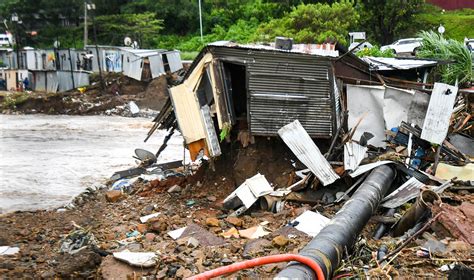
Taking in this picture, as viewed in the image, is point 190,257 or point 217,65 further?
point 217,65

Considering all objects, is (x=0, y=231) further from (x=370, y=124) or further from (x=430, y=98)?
(x=430, y=98)

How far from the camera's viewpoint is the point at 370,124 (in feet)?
28.9

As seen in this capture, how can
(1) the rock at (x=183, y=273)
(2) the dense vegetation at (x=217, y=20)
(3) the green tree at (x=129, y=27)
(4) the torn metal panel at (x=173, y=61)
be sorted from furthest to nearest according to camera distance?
(3) the green tree at (x=129, y=27), (4) the torn metal panel at (x=173, y=61), (2) the dense vegetation at (x=217, y=20), (1) the rock at (x=183, y=273)

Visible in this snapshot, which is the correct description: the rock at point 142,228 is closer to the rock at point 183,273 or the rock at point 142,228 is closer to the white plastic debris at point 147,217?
the white plastic debris at point 147,217

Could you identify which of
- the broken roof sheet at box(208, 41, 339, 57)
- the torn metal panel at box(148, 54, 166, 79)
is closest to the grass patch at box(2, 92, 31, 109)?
the torn metal panel at box(148, 54, 166, 79)

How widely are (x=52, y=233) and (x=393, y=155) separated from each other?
215 inches

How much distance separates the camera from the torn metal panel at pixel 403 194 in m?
7.06

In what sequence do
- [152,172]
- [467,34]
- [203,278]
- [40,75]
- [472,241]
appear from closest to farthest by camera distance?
[203,278]
[472,241]
[152,172]
[467,34]
[40,75]

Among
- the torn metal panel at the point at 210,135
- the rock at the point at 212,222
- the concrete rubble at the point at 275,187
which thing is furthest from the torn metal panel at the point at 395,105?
the rock at the point at 212,222

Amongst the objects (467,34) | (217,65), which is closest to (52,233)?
(217,65)

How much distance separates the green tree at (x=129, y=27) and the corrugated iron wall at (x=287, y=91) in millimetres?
30519

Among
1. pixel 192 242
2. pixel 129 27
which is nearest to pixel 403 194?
pixel 192 242

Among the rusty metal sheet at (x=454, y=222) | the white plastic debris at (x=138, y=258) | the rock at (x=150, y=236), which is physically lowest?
the rock at (x=150, y=236)

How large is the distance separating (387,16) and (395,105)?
20.1m
